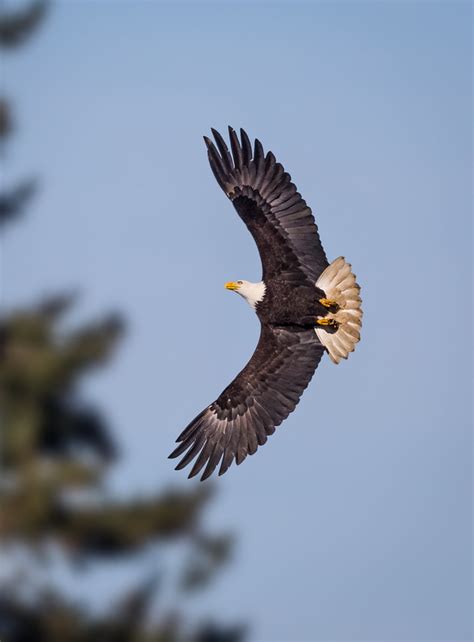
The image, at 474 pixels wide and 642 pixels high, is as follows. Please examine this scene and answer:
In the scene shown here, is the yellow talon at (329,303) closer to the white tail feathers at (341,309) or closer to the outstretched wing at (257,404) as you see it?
the white tail feathers at (341,309)

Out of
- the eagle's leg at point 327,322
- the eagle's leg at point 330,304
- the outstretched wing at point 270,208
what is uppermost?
the outstretched wing at point 270,208

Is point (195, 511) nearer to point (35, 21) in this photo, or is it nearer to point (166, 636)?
point (166, 636)

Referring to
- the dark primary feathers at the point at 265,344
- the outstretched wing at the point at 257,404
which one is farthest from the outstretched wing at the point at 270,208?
the outstretched wing at the point at 257,404

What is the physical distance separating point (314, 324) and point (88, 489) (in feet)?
12.4

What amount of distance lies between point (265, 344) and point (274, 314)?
288 mm

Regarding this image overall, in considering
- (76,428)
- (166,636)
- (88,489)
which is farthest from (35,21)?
(166,636)

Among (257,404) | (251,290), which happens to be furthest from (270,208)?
(257,404)

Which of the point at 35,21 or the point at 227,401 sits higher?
the point at 35,21

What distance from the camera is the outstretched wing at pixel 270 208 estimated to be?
14.2m

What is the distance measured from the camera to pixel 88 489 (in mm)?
17234

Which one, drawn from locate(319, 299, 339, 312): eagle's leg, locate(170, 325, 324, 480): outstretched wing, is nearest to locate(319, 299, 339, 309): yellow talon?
locate(319, 299, 339, 312): eagle's leg

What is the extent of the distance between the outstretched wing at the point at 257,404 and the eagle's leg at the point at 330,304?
326 millimetres

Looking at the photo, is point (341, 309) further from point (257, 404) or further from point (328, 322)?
point (257, 404)

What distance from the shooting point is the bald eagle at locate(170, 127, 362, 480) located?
46.3 ft
